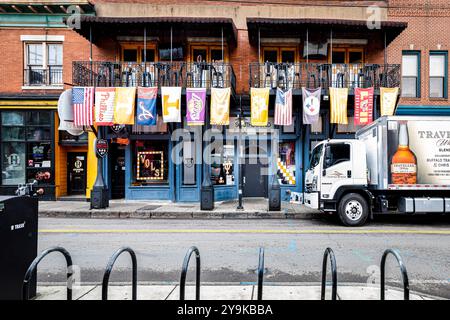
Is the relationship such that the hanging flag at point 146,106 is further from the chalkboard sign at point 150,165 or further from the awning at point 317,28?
the awning at point 317,28

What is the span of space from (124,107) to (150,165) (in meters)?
3.54

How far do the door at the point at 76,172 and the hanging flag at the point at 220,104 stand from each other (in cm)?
809

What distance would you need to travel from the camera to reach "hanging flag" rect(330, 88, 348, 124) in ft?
48.2

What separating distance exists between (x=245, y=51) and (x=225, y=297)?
14.7 metres

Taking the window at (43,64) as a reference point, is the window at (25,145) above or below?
below

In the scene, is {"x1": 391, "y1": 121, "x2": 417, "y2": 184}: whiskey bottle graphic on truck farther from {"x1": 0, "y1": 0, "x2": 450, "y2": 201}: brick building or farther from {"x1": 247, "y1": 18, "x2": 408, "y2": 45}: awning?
{"x1": 247, "y1": 18, "x2": 408, "y2": 45}: awning

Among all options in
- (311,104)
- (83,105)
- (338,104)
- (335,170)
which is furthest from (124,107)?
(338,104)

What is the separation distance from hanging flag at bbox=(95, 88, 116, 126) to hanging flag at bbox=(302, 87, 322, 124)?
8.61 meters

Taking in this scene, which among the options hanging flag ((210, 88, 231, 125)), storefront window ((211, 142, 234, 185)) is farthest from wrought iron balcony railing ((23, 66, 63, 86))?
storefront window ((211, 142, 234, 185))

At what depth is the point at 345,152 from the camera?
10883 mm

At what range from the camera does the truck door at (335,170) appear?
35.2 ft

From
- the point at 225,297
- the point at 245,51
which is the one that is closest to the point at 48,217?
the point at 225,297

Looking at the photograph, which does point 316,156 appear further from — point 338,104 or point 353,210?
point 338,104

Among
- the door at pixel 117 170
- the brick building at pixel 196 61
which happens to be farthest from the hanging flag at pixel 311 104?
the door at pixel 117 170
